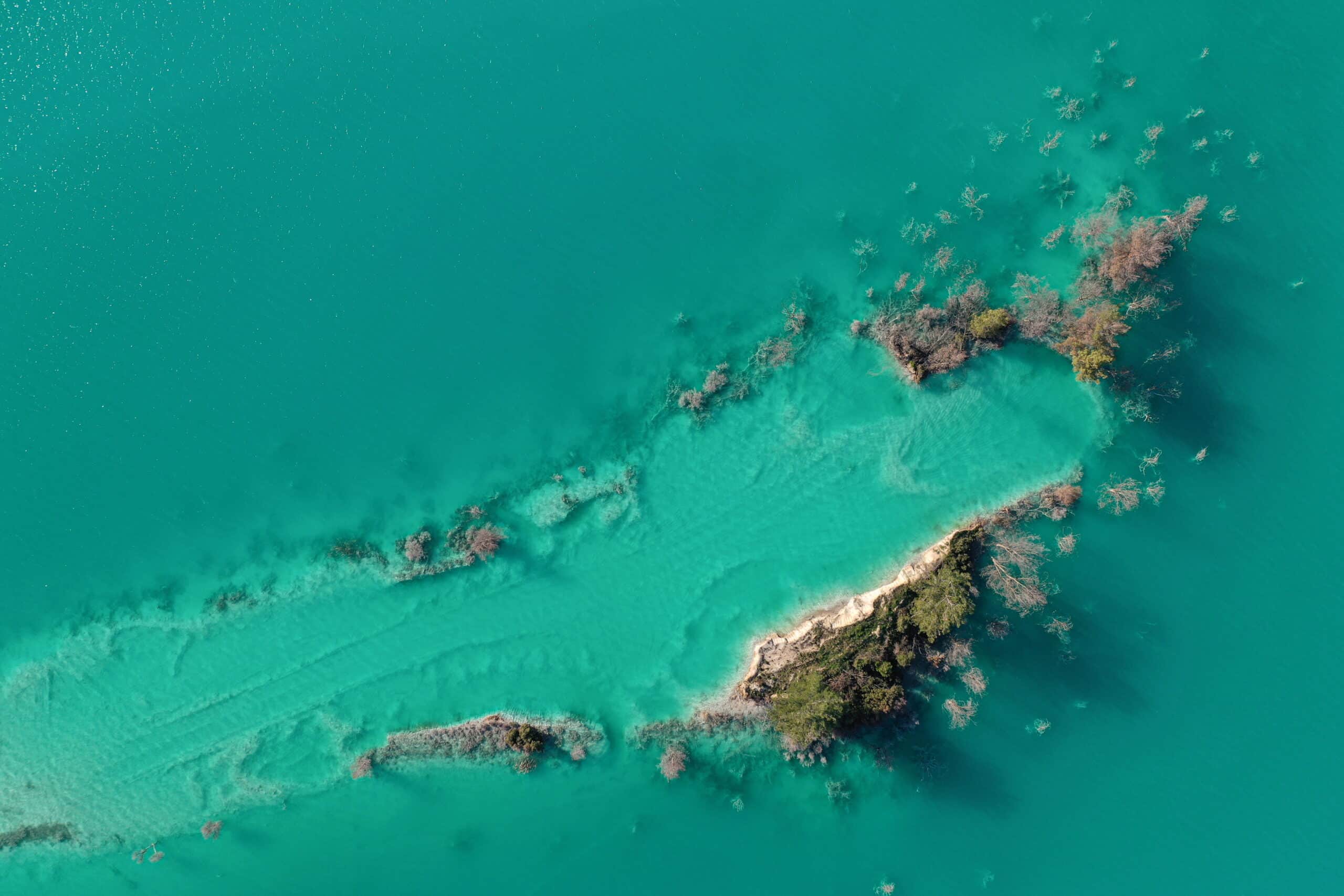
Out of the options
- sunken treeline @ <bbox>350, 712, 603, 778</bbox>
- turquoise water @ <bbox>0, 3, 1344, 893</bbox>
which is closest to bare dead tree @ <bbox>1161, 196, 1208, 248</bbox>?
turquoise water @ <bbox>0, 3, 1344, 893</bbox>

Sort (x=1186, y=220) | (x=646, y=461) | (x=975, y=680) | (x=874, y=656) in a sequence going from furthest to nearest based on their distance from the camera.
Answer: (x=646, y=461)
(x=1186, y=220)
(x=975, y=680)
(x=874, y=656)

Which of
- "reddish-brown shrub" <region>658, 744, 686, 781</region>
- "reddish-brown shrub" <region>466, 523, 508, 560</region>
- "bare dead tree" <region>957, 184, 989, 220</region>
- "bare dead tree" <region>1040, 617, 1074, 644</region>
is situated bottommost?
"bare dead tree" <region>1040, 617, 1074, 644</region>

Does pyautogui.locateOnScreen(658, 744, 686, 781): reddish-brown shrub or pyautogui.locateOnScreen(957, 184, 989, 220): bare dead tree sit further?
pyautogui.locateOnScreen(957, 184, 989, 220): bare dead tree

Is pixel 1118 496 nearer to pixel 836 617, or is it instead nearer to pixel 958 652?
pixel 958 652

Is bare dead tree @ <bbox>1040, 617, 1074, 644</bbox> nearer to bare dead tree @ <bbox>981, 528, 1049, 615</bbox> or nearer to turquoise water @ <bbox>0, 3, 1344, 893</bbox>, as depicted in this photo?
turquoise water @ <bbox>0, 3, 1344, 893</bbox>

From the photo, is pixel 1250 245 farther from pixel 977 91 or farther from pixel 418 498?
pixel 418 498

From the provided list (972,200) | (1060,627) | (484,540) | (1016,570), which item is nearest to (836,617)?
(1016,570)

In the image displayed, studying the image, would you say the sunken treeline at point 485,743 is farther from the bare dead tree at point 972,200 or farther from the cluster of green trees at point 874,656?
the bare dead tree at point 972,200

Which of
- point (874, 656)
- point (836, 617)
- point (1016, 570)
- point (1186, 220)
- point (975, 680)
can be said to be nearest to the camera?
point (874, 656)
